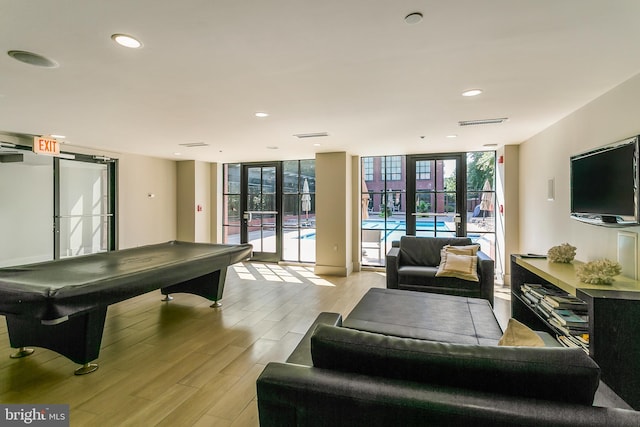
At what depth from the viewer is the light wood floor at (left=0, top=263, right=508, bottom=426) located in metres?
2.04

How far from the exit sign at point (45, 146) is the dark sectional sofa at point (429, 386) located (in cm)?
499

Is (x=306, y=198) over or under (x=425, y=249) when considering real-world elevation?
over

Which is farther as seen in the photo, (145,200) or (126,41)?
(145,200)

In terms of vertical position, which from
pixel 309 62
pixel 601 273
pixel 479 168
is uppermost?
pixel 309 62

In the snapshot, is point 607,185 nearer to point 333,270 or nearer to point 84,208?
point 333,270

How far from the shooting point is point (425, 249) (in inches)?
182

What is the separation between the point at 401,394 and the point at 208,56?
2.16m

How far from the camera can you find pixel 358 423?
1.07 meters

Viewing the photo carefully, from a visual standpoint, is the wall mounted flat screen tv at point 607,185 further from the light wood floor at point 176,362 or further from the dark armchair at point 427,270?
the light wood floor at point 176,362

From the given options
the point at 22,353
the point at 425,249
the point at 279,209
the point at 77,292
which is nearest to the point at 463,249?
the point at 425,249

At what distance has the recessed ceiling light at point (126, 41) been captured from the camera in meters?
1.77

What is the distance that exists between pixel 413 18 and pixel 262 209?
239 inches

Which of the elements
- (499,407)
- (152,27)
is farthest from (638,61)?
(152,27)

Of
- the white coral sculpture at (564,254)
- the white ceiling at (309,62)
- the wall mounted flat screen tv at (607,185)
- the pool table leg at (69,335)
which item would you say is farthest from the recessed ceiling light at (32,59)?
the white coral sculpture at (564,254)
